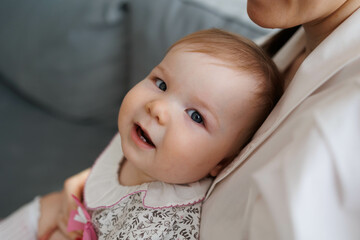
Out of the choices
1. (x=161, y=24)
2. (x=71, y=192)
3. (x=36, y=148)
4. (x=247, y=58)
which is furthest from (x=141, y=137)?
(x=36, y=148)

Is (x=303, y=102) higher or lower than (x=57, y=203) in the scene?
higher

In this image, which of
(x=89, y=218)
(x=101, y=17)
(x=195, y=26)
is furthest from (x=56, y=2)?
(x=89, y=218)

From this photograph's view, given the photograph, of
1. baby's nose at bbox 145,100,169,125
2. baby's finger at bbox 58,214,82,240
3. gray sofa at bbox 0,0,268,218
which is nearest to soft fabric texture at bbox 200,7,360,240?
baby's nose at bbox 145,100,169,125

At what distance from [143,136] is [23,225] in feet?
1.64

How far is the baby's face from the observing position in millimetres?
742

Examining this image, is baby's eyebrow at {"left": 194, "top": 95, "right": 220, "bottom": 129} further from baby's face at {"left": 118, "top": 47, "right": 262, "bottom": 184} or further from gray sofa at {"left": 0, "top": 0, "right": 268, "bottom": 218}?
gray sofa at {"left": 0, "top": 0, "right": 268, "bottom": 218}

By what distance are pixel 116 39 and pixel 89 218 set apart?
834mm

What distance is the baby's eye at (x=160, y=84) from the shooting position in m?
0.81

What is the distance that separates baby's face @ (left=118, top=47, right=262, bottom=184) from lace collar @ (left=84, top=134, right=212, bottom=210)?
31mm

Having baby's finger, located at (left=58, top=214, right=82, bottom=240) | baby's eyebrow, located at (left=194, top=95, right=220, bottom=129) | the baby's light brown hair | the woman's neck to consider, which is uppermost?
the woman's neck

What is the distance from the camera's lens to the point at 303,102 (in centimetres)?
→ 60

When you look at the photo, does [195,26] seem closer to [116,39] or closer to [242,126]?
[116,39]

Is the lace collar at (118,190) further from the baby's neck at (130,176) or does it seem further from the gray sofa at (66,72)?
the gray sofa at (66,72)

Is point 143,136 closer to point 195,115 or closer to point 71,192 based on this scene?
point 195,115
